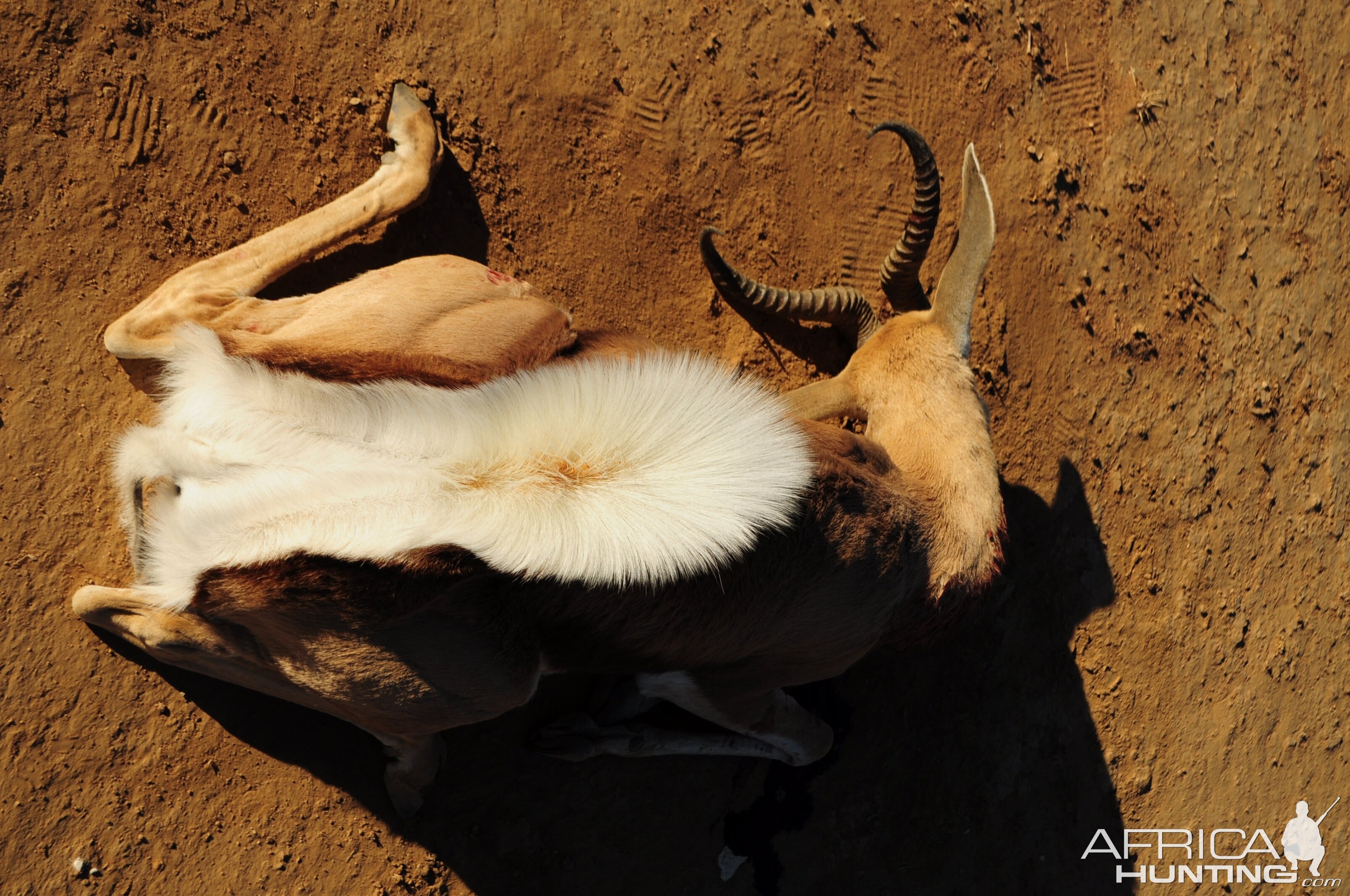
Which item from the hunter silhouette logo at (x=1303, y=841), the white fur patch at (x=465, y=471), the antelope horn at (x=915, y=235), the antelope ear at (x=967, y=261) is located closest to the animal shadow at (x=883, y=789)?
the antelope ear at (x=967, y=261)

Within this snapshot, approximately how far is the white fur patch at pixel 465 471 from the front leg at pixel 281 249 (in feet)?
1.46

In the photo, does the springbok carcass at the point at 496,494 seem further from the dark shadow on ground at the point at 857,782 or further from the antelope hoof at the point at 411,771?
the dark shadow on ground at the point at 857,782

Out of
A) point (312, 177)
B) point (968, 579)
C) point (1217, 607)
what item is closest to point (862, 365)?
point (968, 579)

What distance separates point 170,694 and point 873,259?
4.07 meters

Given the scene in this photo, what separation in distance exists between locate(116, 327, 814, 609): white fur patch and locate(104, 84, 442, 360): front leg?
17.5 inches

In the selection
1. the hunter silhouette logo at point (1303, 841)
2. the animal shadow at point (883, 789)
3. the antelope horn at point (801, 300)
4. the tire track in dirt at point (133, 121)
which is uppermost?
the tire track in dirt at point (133, 121)

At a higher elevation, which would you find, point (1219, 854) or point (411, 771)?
point (411, 771)

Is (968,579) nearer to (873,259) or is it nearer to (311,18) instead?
(873,259)

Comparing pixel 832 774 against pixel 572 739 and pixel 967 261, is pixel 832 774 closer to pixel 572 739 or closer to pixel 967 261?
pixel 572 739

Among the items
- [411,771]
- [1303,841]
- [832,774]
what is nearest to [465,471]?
[411,771]

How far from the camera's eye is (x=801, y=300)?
13.4 feet

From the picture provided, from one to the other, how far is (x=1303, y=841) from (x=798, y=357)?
5.15 metres

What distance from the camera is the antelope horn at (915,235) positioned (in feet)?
12.2

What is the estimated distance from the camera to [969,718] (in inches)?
197
